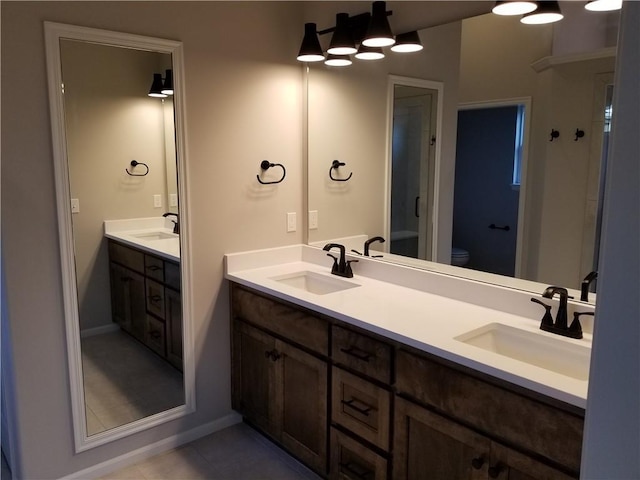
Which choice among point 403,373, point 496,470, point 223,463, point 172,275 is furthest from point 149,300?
point 496,470

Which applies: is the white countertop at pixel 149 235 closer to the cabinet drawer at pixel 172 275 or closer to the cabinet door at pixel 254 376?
the cabinet drawer at pixel 172 275

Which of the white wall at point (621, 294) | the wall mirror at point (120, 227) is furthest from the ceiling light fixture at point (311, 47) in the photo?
the white wall at point (621, 294)

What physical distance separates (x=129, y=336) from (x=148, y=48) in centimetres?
139

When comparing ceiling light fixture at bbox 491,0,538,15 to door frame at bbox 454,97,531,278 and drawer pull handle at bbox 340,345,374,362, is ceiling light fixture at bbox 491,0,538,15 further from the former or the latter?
drawer pull handle at bbox 340,345,374,362

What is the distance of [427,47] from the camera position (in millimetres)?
2328

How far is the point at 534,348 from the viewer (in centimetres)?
176

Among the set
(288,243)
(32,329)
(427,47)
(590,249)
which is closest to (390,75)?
(427,47)

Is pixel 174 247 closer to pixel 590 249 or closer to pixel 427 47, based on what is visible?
pixel 427 47

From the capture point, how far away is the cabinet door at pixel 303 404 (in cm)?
217

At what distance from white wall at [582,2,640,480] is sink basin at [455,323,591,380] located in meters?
1.21

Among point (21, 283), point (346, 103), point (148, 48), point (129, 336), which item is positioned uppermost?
point (148, 48)

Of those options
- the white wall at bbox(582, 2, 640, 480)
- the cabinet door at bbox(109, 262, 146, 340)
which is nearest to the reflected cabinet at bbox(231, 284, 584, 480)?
the cabinet door at bbox(109, 262, 146, 340)

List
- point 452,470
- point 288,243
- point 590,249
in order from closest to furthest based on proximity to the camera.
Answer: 1. point 452,470
2. point 590,249
3. point 288,243

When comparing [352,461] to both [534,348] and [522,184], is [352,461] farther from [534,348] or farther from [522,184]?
[522,184]
